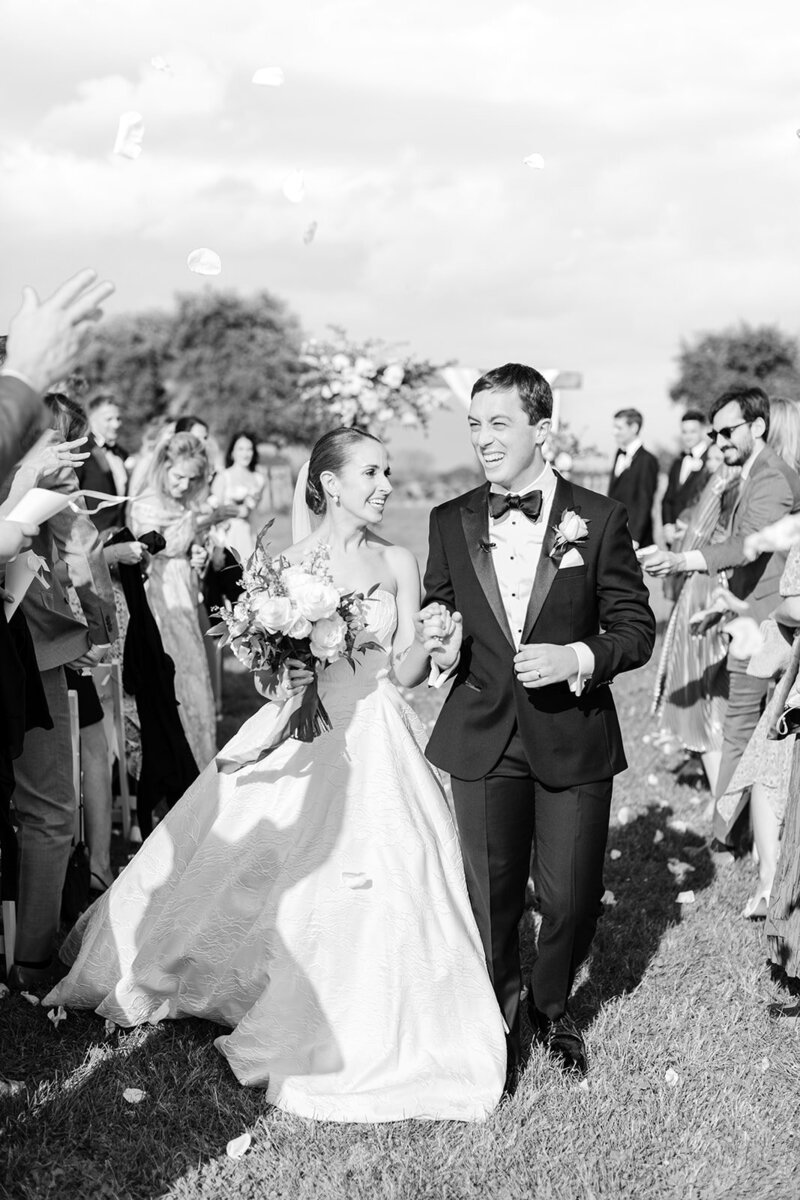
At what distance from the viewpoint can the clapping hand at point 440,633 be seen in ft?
12.4

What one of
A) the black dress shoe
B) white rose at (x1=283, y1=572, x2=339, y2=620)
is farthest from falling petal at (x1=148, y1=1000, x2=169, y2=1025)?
white rose at (x1=283, y1=572, x2=339, y2=620)

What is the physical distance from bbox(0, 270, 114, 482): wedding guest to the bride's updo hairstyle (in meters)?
2.19

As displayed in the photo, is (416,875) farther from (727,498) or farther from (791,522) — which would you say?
(727,498)

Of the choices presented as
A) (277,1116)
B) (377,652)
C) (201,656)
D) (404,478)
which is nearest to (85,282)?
(377,652)

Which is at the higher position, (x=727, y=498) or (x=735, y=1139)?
(x=727, y=498)

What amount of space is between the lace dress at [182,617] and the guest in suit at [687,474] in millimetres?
5262

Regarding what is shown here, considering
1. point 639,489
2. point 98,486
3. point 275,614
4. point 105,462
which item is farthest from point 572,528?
point 639,489

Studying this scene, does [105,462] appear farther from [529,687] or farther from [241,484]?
[529,687]

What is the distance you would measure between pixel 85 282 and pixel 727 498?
5.06 m

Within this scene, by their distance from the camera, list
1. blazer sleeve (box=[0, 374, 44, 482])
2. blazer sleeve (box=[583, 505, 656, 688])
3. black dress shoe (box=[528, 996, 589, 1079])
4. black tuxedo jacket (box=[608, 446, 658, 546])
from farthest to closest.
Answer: black tuxedo jacket (box=[608, 446, 658, 546])
black dress shoe (box=[528, 996, 589, 1079])
blazer sleeve (box=[583, 505, 656, 688])
blazer sleeve (box=[0, 374, 44, 482])

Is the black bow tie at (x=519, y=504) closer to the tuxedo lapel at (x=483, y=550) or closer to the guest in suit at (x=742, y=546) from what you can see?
the tuxedo lapel at (x=483, y=550)

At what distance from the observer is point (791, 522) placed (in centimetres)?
280

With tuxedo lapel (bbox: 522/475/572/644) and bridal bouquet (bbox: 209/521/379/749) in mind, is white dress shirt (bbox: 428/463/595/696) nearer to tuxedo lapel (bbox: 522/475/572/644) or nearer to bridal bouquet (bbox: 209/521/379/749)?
tuxedo lapel (bbox: 522/475/572/644)

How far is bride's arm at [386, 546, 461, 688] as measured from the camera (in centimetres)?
382
